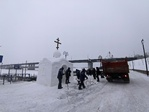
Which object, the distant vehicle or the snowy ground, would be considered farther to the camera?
the distant vehicle

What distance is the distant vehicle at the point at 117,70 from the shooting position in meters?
12.8

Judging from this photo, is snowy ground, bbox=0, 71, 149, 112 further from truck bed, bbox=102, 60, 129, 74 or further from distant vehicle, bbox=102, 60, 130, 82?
truck bed, bbox=102, 60, 129, 74

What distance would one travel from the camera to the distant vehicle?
12.8m

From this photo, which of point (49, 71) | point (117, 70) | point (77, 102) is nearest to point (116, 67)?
point (117, 70)

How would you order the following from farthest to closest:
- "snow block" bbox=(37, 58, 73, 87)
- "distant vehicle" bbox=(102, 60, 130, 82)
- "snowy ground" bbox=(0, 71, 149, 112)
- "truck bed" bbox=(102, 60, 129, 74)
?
"truck bed" bbox=(102, 60, 129, 74) < "distant vehicle" bbox=(102, 60, 130, 82) < "snow block" bbox=(37, 58, 73, 87) < "snowy ground" bbox=(0, 71, 149, 112)


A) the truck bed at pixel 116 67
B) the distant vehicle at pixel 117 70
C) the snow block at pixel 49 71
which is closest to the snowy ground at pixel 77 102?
the snow block at pixel 49 71

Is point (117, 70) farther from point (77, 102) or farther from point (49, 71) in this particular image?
point (77, 102)

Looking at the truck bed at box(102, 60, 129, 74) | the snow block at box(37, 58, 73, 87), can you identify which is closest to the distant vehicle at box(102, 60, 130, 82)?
the truck bed at box(102, 60, 129, 74)

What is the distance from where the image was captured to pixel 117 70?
13.1 metres

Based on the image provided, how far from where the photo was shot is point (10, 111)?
527 cm

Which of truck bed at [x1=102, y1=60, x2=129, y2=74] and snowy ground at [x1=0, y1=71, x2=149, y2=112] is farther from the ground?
truck bed at [x1=102, y1=60, x2=129, y2=74]

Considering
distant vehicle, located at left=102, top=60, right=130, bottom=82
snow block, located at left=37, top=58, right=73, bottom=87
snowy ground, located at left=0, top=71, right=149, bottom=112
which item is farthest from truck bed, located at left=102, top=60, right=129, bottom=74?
snow block, located at left=37, top=58, right=73, bottom=87

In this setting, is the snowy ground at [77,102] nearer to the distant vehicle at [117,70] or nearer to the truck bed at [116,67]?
the distant vehicle at [117,70]

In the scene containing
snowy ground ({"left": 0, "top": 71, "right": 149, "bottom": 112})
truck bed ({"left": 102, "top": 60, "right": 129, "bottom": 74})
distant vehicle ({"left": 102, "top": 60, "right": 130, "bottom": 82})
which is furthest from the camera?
truck bed ({"left": 102, "top": 60, "right": 129, "bottom": 74})
